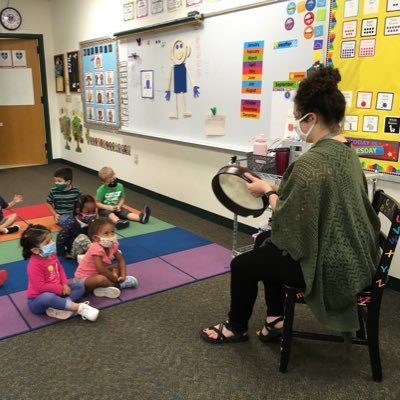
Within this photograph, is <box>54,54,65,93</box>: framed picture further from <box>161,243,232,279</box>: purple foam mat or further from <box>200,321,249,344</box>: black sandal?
<box>200,321,249,344</box>: black sandal

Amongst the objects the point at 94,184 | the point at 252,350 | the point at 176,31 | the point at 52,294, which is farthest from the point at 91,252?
the point at 94,184

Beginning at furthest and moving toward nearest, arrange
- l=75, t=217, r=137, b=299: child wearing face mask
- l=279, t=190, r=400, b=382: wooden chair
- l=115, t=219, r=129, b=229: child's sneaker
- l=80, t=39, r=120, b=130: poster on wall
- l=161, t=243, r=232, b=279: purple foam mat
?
l=80, t=39, r=120, b=130: poster on wall
l=115, t=219, r=129, b=229: child's sneaker
l=161, t=243, r=232, b=279: purple foam mat
l=75, t=217, r=137, b=299: child wearing face mask
l=279, t=190, r=400, b=382: wooden chair

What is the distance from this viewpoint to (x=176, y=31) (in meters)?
4.08

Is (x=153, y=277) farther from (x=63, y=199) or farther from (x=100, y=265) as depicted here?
(x=63, y=199)

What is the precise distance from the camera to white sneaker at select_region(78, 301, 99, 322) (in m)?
2.30

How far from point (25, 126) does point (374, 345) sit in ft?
21.3

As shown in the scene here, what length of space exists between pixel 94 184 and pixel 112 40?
74.4 inches

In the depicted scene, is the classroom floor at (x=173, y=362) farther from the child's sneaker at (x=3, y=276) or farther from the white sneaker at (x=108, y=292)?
the child's sneaker at (x=3, y=276)

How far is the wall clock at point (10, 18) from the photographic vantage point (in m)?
6.28

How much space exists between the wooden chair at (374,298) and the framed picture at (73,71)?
17.6 ft

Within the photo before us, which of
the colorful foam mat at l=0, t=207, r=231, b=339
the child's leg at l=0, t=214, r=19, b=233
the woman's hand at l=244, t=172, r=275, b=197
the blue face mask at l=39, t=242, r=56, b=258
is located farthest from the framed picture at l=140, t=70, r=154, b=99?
the woman's hand at l=244, t=172, r=275, b=197

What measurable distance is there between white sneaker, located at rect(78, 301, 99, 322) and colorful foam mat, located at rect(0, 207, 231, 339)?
0.18 feet

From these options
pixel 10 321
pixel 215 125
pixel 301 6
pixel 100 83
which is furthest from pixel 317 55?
pixel 100 83

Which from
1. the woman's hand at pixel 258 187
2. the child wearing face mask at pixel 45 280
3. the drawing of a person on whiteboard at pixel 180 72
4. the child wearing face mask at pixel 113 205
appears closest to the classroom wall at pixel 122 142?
the drawing of a person on whiteboard at pixel 180 72
